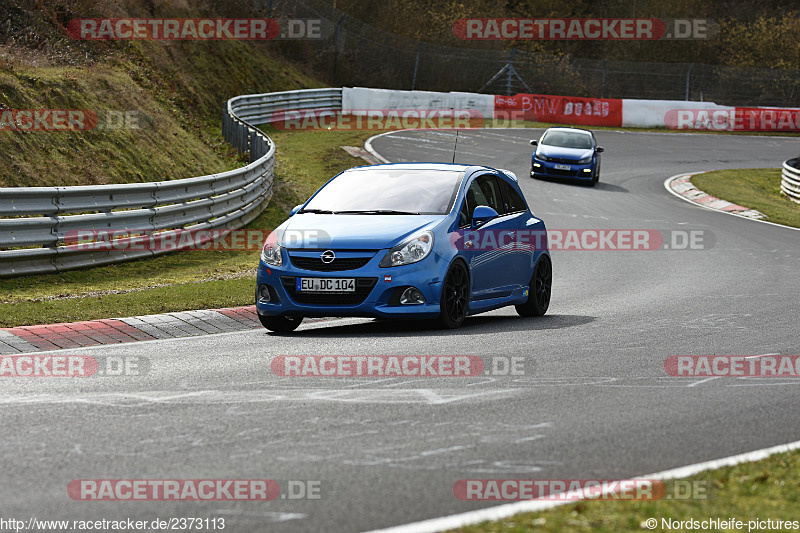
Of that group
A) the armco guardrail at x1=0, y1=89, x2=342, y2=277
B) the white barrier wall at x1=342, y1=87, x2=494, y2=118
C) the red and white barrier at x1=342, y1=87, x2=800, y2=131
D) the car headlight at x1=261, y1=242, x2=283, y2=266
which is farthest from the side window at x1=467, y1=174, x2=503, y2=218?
the red and white barrier at x1=342, y1=87, x2=800, y2=131

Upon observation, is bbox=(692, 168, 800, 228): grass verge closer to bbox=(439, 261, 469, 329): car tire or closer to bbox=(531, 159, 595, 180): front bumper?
bbox=(531, 159, 595, 180): front bumper

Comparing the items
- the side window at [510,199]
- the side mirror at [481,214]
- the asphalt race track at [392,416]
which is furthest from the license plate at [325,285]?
the side window at [510,199]

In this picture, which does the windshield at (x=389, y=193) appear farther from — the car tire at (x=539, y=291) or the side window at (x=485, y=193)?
the car tire at (x=539, y=291)

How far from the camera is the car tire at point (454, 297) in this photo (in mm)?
10688

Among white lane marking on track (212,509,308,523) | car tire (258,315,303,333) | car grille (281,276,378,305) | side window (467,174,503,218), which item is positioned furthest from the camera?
side window (467,174,503,218)

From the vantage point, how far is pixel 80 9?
116 feet

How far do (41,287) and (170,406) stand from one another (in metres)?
7.31

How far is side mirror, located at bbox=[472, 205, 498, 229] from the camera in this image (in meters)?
11.3

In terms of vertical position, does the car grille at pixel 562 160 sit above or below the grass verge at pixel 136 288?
below

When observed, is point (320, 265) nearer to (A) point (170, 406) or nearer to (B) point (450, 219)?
(B) point (450, 219)

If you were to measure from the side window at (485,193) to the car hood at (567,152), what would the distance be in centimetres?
2071

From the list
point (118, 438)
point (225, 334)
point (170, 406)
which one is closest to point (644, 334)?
point (225, 334)

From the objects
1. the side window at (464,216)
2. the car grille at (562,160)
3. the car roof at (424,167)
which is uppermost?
the car roof at (424,167)

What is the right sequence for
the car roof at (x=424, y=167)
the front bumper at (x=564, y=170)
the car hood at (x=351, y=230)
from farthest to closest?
the front bumper at (x=564, y=170), the car roof at (x=424, y=167), the car hood at (x=351, y=230)
